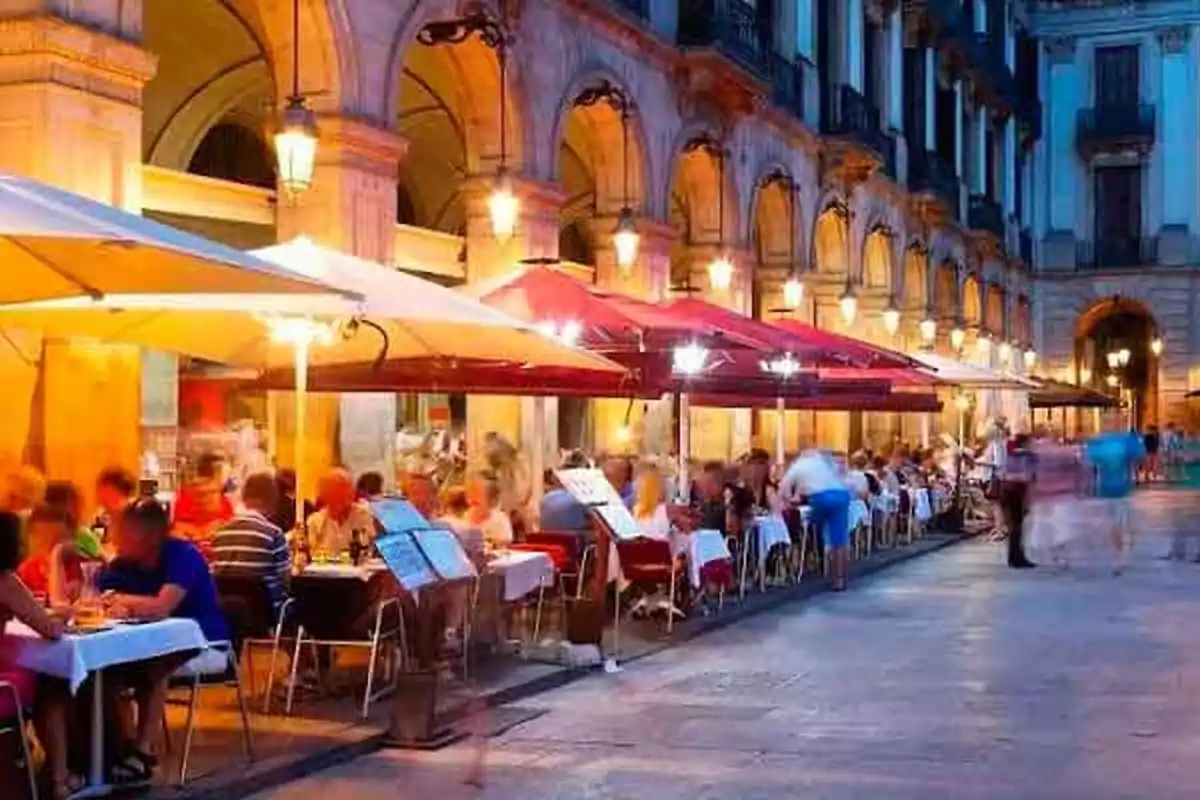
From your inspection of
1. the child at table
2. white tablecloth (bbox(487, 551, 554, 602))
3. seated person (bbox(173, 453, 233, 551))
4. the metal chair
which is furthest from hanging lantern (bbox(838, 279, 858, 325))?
the metal chair

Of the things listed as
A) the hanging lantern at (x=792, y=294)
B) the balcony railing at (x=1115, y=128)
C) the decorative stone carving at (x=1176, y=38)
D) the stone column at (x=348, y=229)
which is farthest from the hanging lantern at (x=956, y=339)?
the stone column at (x=348, y=229)

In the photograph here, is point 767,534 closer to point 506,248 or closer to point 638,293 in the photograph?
point 506,248

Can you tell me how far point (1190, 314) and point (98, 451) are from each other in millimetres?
45582

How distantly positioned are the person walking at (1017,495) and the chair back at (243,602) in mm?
13848

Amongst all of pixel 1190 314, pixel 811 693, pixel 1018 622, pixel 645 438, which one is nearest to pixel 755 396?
pixel 1018 622

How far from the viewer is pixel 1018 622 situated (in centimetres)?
1638

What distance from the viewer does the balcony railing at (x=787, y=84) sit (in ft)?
91.2

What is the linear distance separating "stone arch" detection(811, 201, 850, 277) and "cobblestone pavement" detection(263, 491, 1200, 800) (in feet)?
49.0

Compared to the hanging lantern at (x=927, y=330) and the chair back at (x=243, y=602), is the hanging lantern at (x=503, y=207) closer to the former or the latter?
the chair back at (x=243, y=602)

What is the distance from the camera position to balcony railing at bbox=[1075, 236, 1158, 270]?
54.2 meters

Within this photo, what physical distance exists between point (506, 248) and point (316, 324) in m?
6.47

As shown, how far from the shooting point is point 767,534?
59.4ft

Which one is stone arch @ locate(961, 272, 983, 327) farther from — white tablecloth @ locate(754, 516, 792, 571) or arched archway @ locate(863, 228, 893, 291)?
white tablecloth @ locate(754, 516, 792, 571)

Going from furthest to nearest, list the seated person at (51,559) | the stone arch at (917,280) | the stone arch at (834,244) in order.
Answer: the stone arch at (917,280) → the stone arch at (834,244) → the seated person at (51,559)
